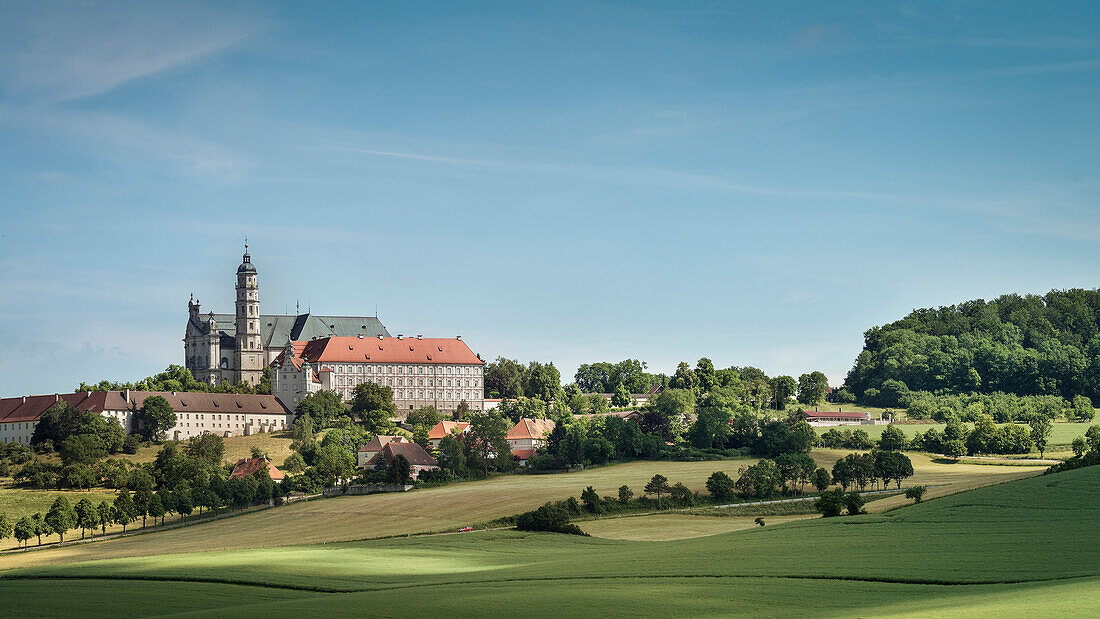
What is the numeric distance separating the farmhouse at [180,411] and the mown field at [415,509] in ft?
161

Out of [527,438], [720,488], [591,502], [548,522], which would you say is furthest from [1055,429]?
[548,522]

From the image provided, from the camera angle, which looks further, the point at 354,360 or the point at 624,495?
the point at 354,360

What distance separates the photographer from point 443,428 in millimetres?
154375

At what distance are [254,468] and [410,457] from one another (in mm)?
17659

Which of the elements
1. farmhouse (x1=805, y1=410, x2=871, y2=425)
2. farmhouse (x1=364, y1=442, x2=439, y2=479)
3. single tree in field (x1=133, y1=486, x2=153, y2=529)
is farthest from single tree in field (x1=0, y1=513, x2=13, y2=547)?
farmhouse (x1=805, y1=410, x2=871, y2=425)

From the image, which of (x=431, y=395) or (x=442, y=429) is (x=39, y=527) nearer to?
(x=442, y=429)

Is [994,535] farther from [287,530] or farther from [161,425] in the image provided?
[161,425]

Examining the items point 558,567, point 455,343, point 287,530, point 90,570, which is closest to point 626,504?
point 287,530

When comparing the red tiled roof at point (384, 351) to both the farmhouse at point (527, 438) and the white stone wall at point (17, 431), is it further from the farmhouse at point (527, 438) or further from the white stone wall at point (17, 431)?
the white stone wall at point (17, 431)

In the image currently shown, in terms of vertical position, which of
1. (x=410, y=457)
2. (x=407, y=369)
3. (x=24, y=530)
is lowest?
(x=24, y=530)

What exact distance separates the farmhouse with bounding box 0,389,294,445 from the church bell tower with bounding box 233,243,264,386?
30.3 m

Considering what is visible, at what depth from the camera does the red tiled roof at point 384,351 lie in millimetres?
189125

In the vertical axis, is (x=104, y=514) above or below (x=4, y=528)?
above

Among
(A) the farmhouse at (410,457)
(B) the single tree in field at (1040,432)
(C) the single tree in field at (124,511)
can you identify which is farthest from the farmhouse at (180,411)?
(B) the single tree in field at (1040,432)
